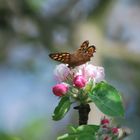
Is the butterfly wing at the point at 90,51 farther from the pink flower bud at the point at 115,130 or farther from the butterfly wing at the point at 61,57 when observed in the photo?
the pink flower bud at the point at 115,130

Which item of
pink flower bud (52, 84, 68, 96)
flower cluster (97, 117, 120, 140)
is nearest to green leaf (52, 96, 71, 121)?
pink flower bud (52, 84, 68, 96)

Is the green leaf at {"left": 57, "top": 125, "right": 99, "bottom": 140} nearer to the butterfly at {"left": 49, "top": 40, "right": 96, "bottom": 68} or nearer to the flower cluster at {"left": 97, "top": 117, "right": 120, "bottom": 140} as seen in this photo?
the flower cluster at {"left": 97, "top": 117, "right": 120, "bottom": 140}

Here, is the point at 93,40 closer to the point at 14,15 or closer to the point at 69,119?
the point at 14,15

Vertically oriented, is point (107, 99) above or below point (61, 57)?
below

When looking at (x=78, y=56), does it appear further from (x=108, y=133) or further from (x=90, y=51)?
(x=108, y=133)

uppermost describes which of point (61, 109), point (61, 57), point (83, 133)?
point (61, 57)

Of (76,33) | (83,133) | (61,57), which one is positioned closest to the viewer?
(83,133)

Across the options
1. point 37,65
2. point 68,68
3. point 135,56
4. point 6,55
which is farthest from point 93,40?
point 68,68

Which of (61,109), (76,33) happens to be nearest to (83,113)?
(61,109)
